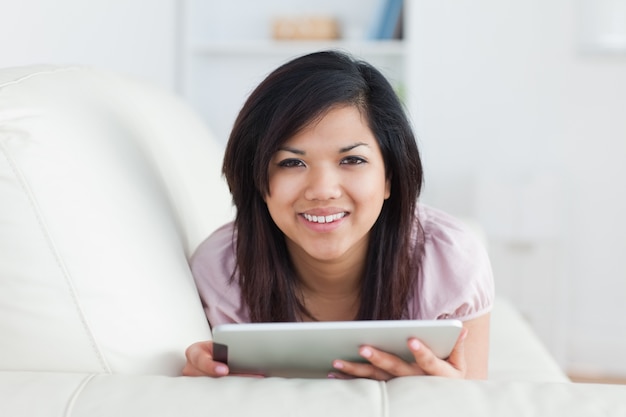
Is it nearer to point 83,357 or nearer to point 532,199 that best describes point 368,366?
point 83,357

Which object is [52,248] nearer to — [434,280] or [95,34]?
[434,280]

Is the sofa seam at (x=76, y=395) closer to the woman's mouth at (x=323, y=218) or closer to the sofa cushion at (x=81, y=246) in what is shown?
the sofa cushion at (x=81, y=246)

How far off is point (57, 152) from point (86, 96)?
237 mm

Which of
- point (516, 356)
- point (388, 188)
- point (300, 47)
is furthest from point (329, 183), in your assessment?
point (300, 47)

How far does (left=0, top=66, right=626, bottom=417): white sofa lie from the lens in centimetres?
90

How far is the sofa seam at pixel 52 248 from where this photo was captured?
41.3 inches

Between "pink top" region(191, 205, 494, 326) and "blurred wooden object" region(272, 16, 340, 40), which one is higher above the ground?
"blurred wooden object" region(272, 16, 340, 40)

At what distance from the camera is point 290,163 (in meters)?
1.30

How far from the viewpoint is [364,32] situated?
3674mm

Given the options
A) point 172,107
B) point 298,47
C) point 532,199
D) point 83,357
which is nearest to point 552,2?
point 532,199

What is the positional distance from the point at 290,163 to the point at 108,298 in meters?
0.35

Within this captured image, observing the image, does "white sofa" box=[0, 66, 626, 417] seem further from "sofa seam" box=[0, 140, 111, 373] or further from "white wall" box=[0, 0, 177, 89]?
"white wall" box=[0, 0, 177, 89]

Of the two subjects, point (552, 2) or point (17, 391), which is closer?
point (17, 391)

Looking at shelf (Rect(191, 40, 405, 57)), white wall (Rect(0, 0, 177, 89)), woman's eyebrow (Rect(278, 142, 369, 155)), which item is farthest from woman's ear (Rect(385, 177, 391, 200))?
shelf (Rect(191, 40, 405, 57))
